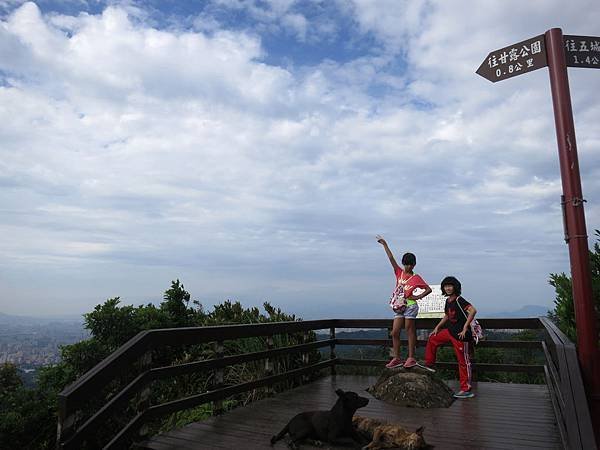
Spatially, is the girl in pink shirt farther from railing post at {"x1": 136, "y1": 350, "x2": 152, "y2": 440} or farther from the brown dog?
railing post at {"x1": 136, "y1": 350, "x2": 152, "y2": 440}

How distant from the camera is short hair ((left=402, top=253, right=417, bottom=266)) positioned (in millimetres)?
6234

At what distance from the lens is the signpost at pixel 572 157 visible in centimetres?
351

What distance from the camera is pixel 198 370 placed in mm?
4676

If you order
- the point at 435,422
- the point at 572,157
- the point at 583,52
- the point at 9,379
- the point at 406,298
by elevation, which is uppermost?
the point at 583,52

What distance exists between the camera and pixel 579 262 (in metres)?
3.60

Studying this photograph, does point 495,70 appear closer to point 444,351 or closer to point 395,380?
point 395,380

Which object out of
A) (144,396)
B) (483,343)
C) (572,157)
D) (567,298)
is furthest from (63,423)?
(567,298)

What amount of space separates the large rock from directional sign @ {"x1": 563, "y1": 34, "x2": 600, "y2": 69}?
3.86 m

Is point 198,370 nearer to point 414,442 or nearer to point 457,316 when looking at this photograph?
point 414,442

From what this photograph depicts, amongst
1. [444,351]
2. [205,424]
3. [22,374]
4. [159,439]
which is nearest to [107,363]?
[159,439]

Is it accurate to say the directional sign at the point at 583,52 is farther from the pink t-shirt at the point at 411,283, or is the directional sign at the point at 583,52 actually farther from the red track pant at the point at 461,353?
the red track pant at the point at 461,353

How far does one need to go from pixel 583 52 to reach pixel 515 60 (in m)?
0.53

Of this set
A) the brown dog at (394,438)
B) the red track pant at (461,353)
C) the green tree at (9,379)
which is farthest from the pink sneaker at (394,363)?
the green tree at (9,379)

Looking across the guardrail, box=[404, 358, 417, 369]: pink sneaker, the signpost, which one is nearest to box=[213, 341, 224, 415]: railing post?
the guardrail
